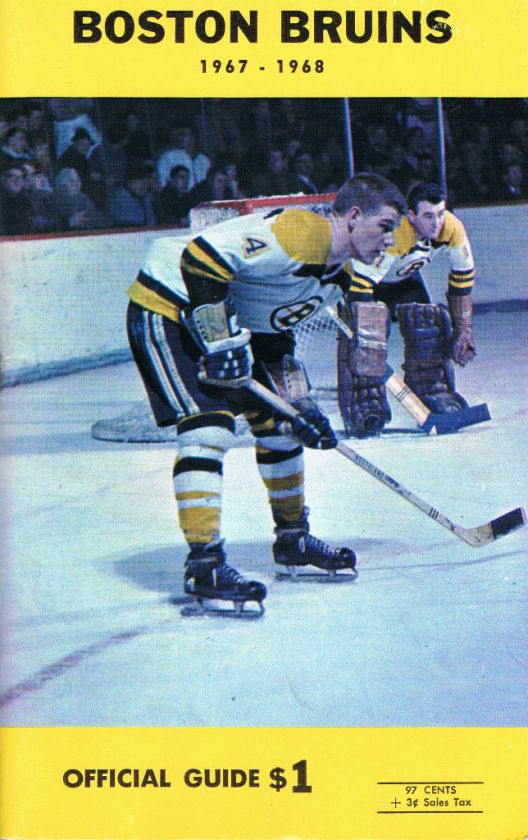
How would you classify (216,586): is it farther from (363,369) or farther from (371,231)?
(371,231)

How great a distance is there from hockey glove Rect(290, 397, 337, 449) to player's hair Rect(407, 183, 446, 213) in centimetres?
59

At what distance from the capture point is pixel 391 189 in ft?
12.6

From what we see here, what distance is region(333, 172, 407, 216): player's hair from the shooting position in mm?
3828

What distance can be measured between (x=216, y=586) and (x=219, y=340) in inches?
25.0

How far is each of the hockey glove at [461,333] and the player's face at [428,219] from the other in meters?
0.20

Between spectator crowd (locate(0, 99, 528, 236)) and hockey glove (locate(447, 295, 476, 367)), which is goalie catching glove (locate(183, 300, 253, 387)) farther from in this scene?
hockey glove (locate(447, 295, 476, 367))

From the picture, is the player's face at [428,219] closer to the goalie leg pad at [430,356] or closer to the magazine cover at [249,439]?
the magazine cover at [249,439]


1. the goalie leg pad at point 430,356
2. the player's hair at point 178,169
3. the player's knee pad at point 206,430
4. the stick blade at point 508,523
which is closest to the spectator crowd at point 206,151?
the player's hair at point 178,169

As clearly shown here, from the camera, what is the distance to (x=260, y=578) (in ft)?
12.8

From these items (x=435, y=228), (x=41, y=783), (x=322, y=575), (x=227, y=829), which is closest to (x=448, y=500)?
(x=322, y=575)

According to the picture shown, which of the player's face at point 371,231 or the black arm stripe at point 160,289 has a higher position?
the player's face at point 371,231

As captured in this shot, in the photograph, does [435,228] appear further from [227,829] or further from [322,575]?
[227,829]

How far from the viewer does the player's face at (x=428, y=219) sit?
13.1ft

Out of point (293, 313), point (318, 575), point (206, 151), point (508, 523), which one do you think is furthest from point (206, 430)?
point (508, 523)
